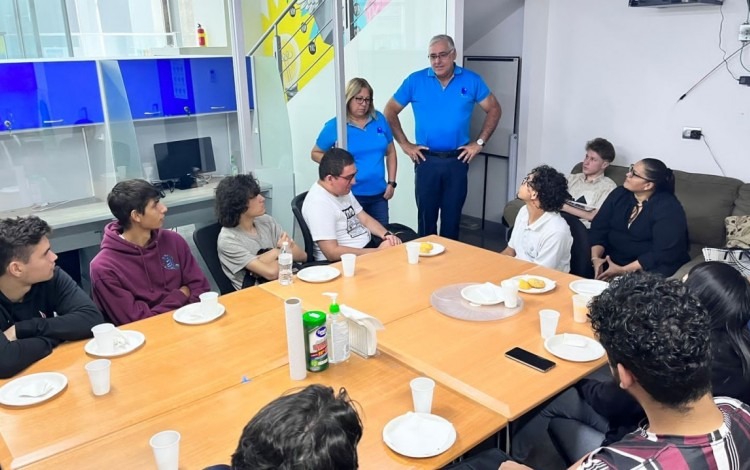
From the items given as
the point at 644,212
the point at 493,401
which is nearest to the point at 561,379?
the point at 493,401

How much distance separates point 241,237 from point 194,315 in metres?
0.73

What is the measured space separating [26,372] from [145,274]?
73cm

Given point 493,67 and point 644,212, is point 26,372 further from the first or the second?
point 493,67

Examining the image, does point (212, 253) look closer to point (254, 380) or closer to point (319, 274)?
point (319, 274)

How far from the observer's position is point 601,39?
4.82 meters

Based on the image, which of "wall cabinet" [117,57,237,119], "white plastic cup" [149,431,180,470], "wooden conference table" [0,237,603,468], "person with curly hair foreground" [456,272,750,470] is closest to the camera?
"person with curly hair foreground" [456,272,750,470]

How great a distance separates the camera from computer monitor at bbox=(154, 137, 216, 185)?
415cm

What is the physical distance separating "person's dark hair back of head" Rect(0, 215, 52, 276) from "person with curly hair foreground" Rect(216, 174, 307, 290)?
933 mm

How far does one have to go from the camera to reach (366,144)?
414cm

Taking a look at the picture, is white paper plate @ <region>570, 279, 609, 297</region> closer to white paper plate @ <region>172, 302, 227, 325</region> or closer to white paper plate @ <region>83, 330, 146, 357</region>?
white paper plate @ <region>172, 302, 227, 325</region>

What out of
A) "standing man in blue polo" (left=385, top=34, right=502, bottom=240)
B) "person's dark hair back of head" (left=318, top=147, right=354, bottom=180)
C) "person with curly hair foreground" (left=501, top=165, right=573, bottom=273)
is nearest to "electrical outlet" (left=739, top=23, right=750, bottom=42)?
"standing man in blue polo" (left=385, top=34, right=502, bottom=240)

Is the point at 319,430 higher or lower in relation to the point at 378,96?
lower

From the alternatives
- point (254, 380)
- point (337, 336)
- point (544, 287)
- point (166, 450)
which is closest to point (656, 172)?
point (544, 287)

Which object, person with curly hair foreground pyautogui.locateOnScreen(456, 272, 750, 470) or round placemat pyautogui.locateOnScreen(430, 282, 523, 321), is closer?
person with curly hair foreground pyautogui.locateOnScreen(456, 272, 750, 470)
